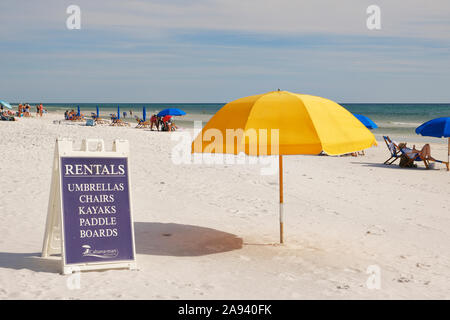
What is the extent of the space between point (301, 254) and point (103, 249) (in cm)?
226

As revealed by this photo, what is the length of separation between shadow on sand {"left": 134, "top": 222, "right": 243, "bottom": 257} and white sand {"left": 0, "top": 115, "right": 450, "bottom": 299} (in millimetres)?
14

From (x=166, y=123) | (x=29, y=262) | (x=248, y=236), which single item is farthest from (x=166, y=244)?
(x=166, y=123)

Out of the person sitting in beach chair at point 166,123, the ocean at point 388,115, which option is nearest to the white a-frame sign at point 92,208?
the person sitting in beach chair at point 166,123

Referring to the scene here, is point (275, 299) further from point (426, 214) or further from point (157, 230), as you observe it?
point (426, 214)

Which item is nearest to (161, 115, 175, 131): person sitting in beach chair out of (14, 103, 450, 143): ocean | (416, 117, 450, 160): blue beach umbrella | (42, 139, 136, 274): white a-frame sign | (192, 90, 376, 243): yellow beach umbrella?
(14, 103, 450, 143): ocean

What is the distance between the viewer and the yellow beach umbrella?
4.71m

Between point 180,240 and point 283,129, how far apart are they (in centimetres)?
211

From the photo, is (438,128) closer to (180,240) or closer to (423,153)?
(423,153)

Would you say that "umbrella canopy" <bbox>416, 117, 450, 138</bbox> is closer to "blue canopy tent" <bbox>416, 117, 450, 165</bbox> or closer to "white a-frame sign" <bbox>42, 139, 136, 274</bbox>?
"blue canopy tent" <bbox>416, 117, 450, 165</bbox>

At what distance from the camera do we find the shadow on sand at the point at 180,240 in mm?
5555

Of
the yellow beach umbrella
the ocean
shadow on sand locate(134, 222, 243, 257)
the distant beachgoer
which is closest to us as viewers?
the yellow beach umbrella

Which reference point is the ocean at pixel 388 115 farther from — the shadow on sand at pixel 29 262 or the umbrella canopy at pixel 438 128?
the shadow on sand at pixel 29 262

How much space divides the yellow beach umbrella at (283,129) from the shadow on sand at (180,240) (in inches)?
49.9
